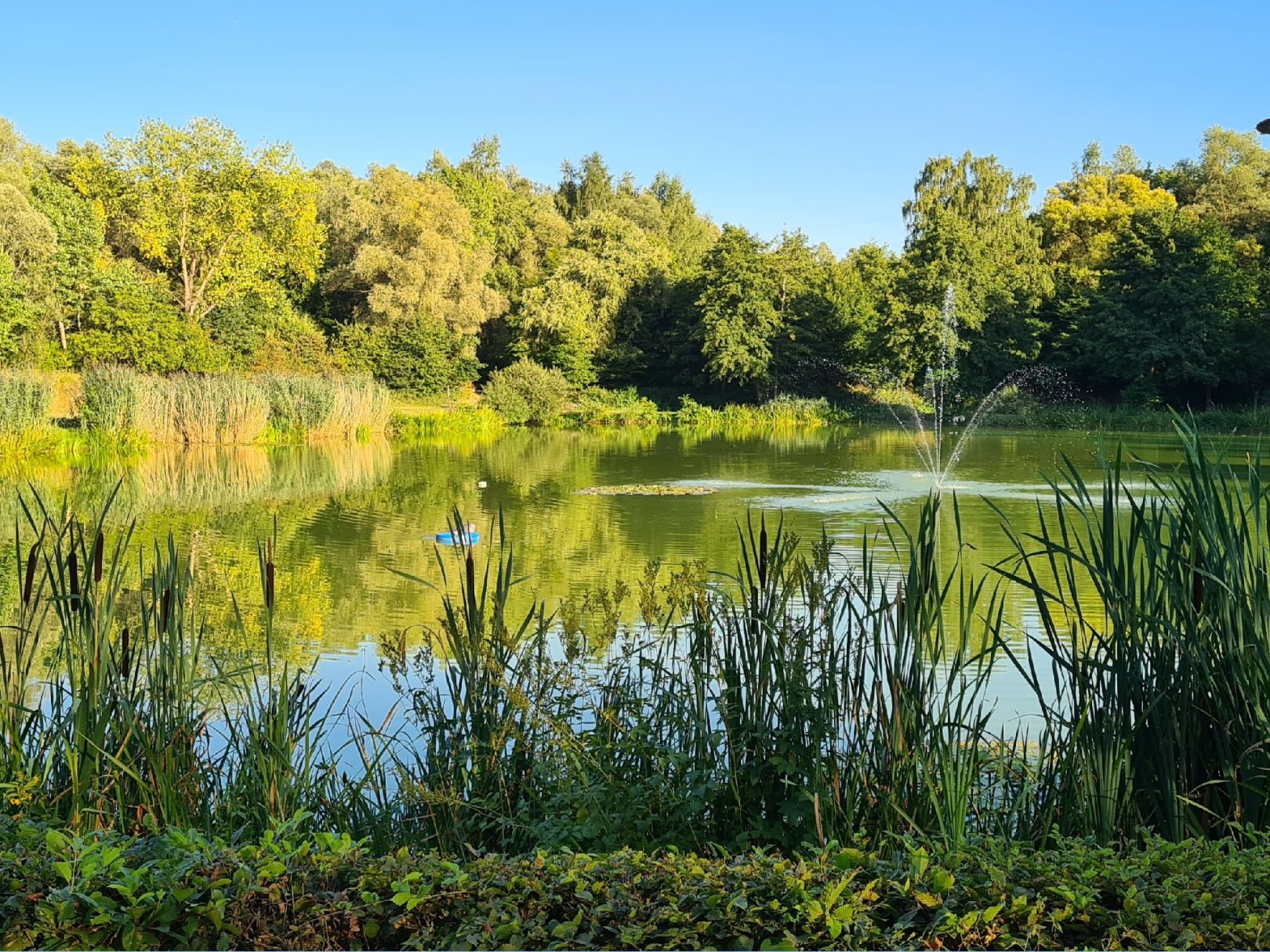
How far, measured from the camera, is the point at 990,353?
101 ft

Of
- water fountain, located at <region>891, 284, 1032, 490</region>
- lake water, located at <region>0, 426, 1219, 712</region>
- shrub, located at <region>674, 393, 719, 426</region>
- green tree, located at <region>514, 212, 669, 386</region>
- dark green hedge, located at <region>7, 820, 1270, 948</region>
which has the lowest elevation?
lake water, located at <region>0, 426, 1219, 712</region>

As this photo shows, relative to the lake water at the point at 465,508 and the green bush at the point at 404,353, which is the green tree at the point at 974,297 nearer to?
the lake water at the point at 465,508

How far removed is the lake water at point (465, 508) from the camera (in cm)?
728

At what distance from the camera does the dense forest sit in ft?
89.0

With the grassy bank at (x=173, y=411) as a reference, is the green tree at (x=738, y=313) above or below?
above

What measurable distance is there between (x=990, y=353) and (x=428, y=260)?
49.2 ft

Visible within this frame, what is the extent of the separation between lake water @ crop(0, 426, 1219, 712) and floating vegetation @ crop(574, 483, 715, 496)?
0.28m

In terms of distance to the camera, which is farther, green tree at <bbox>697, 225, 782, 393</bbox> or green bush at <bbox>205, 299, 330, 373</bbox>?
green tree at <bbox>697, 225, 782, 393</bbox>

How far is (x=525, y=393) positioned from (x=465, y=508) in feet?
59.0

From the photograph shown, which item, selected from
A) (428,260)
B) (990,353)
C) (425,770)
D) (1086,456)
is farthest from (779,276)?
(425,770)

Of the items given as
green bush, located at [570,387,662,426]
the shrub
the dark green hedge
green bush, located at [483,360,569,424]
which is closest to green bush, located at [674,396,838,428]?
the shrub

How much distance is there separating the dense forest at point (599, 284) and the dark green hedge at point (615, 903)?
24884mm

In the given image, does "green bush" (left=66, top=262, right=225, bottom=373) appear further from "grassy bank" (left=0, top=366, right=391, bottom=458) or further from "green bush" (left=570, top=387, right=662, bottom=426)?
"green bush" (left=570, top=387, right=662, bottom=426)

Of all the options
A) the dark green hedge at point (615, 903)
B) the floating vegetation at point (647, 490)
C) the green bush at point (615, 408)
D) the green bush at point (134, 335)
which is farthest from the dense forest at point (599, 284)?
the dark green hedge at point (615, 903)
